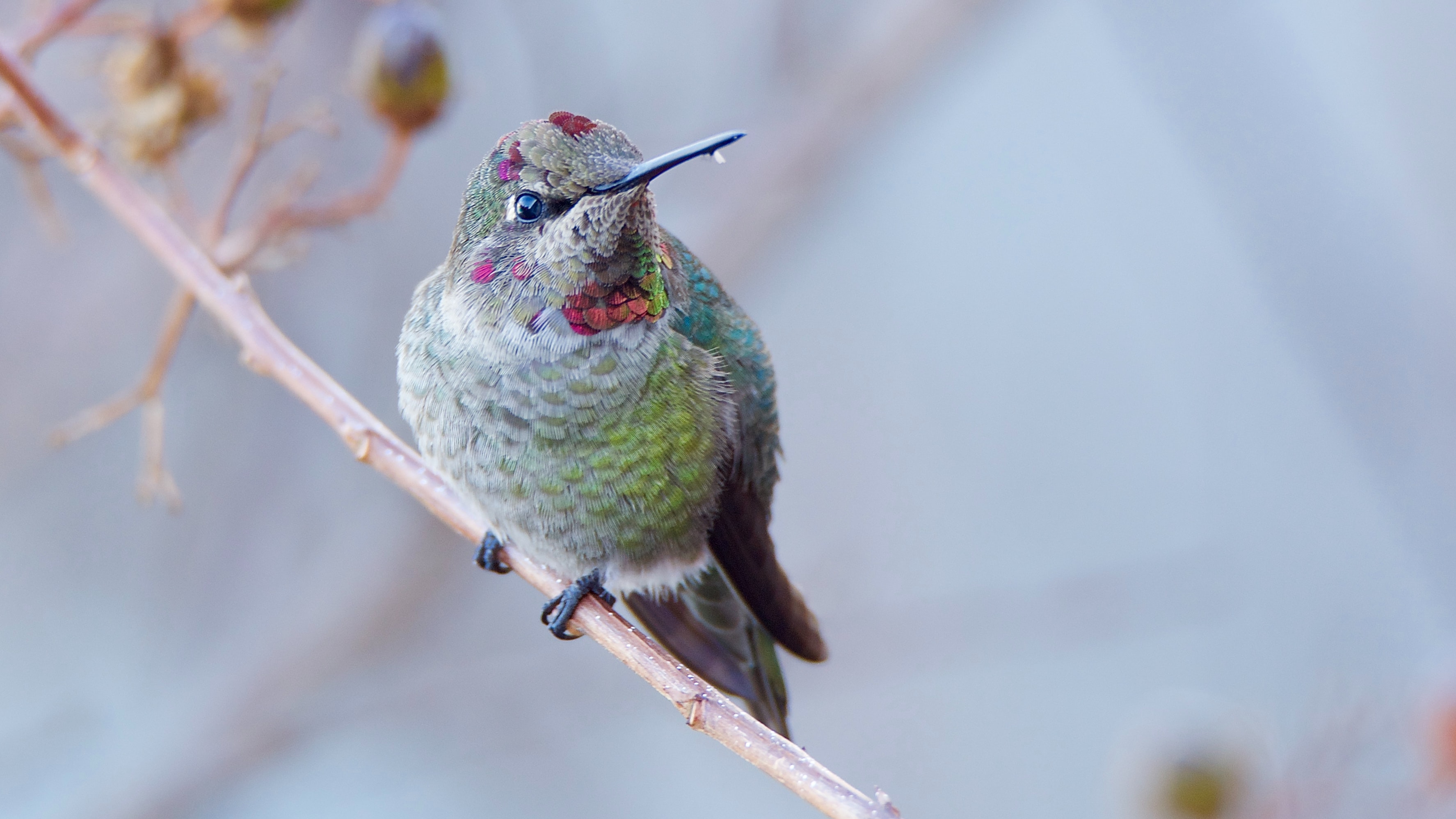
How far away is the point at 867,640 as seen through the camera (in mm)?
3818

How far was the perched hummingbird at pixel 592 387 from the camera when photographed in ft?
6.02

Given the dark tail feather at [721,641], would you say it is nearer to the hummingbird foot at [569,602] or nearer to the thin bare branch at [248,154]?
the hummingbird foot at [569,602]

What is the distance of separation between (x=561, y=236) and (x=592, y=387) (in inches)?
11.3

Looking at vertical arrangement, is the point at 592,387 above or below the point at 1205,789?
below

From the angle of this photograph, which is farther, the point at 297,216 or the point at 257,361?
the point at 297,216

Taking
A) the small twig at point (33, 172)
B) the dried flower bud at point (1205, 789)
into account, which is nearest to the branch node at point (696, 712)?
the small twig at point (33, 172)

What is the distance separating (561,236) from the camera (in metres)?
1.83

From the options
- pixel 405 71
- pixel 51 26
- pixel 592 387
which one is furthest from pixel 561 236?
pixel 51 26

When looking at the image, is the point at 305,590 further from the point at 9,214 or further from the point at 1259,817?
the point at 1259,817

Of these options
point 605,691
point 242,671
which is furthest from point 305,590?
point 605,691

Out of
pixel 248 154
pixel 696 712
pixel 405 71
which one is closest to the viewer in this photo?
pixel 696 712

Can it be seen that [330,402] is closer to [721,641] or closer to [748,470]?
[748,470]

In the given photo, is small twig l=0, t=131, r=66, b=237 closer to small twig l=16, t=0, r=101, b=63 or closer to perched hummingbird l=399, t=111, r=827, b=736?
small twig l=16, t=0, r=101, b=63

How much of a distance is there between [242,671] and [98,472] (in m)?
1.85
